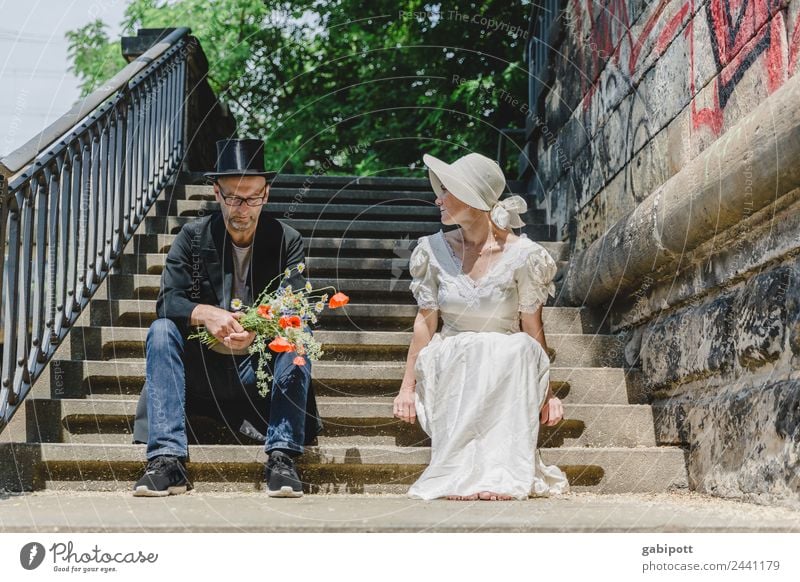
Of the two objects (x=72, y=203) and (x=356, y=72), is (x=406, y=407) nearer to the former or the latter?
(x=72, y=203)

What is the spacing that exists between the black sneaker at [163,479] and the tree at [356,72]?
604 centimetres

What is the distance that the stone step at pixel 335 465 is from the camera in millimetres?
3574

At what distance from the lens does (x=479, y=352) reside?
3477 millimetres

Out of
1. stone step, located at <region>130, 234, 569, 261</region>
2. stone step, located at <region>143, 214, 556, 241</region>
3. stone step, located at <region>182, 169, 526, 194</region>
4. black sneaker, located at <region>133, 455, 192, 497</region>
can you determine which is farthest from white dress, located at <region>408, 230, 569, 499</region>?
stone step, located at <region>182, 169, 526, 194</region>

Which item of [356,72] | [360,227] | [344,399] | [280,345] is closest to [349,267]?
[360,227]

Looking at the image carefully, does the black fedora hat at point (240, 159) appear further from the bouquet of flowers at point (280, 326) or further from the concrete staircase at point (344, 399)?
the concrete staircase at point (344, 399)

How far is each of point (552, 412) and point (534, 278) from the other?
540mm

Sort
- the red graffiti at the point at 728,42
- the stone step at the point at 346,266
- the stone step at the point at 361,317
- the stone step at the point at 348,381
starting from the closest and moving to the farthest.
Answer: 1. the red graffiti at the point at 728,42
2. the stone step at the point at 348,381
3. the stone step at the point at 361,317
4. the stone step at the point at 346,266

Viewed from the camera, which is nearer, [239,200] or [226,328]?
[226,328]

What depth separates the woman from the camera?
3.33 metres

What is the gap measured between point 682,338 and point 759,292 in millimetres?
812

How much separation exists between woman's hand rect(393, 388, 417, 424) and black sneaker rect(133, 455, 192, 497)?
2.75 ft

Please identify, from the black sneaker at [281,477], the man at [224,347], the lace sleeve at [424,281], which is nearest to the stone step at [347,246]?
the man at [224,347]

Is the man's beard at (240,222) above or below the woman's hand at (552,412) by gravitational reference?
above
